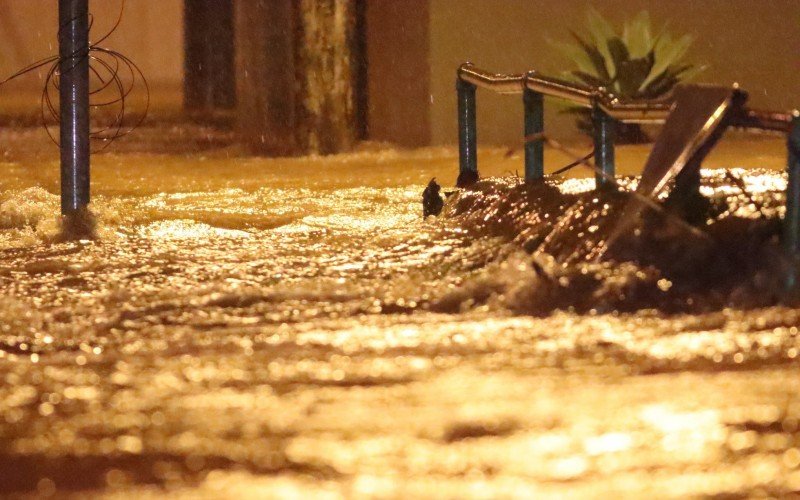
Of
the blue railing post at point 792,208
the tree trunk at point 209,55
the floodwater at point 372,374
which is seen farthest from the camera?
the tree trunk at point 209,55

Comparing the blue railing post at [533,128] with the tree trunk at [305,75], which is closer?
the blue railing post at [533,128]

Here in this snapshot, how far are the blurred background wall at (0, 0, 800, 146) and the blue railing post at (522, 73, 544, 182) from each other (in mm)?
6069

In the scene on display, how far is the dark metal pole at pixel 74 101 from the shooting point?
7.61 metres

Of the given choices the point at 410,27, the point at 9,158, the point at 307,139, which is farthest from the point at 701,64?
the point at 9,158

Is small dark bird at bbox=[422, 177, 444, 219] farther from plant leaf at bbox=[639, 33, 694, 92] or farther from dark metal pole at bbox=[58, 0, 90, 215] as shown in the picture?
plant leaf at bbox=[639, 33, 694, 92]

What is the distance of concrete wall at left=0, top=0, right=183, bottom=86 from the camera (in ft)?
70.1

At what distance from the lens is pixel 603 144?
262 inches

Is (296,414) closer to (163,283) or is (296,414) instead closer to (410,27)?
(163,283)

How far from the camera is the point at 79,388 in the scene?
4.21m

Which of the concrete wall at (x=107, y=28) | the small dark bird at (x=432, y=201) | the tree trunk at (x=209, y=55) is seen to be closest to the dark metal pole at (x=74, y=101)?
the small dark bird at (x=432, y=201)

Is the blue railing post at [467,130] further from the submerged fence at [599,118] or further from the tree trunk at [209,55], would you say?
the tree trunk at [209,55]

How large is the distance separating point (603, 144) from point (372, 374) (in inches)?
110

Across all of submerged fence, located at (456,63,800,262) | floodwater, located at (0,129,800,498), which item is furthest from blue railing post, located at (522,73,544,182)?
floodwater, located at (0,129,800,498)

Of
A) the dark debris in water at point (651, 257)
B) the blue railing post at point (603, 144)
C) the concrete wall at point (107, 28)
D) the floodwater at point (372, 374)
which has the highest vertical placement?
the concrete wall at point (107, 28)
